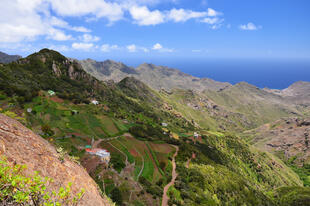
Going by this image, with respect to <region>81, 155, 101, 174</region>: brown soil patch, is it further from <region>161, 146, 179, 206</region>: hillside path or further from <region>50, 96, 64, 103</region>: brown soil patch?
<region>50, 96, 64, 103</region>: brown soil patch

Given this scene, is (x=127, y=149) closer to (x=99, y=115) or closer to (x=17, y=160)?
(x=99, y=115)

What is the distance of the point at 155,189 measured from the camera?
44.0 meters

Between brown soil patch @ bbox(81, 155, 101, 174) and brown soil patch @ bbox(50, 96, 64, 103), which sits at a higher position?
brown soil patch @ bbox(50, 96, 64, 103)

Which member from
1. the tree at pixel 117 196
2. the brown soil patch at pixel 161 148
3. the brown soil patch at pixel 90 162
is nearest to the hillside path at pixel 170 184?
the brown soil patch at pixel 161 148

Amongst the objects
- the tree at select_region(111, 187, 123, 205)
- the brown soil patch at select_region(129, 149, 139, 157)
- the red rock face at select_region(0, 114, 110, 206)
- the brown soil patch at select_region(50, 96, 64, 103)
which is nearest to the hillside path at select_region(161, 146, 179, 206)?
the tree at select_region(111, 187, 123, 205)

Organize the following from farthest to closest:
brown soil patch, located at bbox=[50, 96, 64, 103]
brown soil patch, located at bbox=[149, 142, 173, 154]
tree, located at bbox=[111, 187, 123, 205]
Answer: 1. brown soil patch, located at bbox=[50, 96, 64, 103]
2. brown soil patch, located at bbox=[149, 142, 173, 154]
3. tree, located at bbox=[111, 187, 123, 205]

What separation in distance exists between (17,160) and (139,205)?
108 feet

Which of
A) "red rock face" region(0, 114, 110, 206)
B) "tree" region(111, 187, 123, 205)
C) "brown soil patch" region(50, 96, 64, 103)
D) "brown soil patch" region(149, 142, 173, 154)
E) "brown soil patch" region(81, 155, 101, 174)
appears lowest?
"brown soil patch" region(149, 142, 173, 154)

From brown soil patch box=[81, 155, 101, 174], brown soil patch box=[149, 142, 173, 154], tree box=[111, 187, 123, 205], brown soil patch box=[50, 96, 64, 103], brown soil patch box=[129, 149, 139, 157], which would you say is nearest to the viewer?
tree box=[111, 187, 123, 205]

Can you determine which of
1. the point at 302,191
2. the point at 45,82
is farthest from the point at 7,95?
the point at 302,191

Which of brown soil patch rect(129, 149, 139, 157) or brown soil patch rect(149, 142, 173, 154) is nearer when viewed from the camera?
brown soil patch rect(129, 149, 139, 157)

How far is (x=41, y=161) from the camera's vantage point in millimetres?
10531

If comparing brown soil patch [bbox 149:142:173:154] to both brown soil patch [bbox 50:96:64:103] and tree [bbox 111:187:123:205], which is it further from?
brown soil patch [bbox 50:96:64:103]

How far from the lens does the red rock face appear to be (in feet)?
31.2
